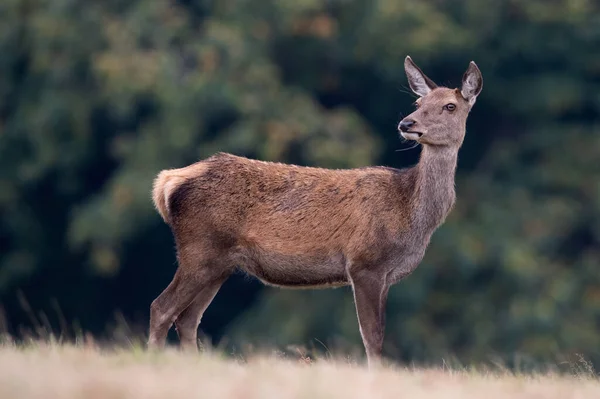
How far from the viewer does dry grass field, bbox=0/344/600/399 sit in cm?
685

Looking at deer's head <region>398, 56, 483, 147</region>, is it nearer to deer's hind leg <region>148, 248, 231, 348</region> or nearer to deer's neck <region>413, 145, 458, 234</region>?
deer's neck <region>413, 145, 458, 234</region>

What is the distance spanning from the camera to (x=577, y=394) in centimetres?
829

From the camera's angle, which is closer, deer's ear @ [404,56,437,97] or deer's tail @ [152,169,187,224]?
deer's tail @ [152,169,187,224]

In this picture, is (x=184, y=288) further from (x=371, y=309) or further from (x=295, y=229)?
(x=371, y=309)

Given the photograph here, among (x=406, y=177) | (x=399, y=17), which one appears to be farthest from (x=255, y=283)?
(x=406, y=177)

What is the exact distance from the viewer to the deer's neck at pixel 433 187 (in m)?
10.1

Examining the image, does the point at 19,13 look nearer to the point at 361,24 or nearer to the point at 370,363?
the point at 361,24

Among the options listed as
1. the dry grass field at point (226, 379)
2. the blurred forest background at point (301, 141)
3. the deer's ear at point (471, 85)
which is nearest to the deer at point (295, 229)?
the deer's ear at point (471, 85)

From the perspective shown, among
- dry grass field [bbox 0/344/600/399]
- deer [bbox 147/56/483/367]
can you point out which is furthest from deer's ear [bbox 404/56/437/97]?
dry grass field [bbox 0/344/600/399]

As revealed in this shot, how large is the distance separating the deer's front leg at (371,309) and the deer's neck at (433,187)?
1.93 feet

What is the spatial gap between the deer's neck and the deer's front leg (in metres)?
0.59

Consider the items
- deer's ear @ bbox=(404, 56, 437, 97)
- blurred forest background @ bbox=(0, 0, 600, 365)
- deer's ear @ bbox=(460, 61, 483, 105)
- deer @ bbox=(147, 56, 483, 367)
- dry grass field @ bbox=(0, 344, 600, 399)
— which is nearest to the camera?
dry grass field @ bbox=(0, 344, 600, 399)

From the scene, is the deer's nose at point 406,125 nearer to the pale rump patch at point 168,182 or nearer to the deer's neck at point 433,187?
the deer's neck at point 433,187

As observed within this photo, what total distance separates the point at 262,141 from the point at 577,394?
1300 cm
